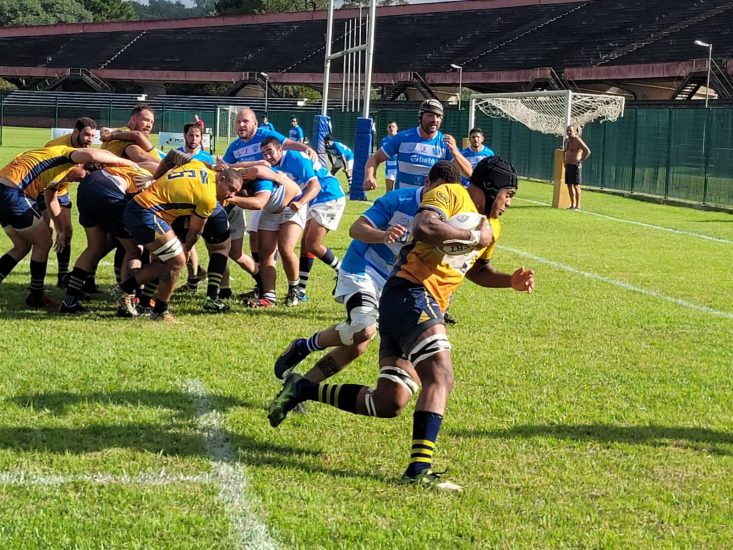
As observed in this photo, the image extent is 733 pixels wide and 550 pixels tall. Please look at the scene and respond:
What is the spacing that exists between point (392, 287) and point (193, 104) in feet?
211

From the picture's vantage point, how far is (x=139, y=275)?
29.9 feet

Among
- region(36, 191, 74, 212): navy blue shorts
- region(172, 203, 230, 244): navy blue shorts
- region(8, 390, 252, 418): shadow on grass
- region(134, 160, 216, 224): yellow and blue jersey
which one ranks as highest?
region(134, 160, 216, 224): yellow and blue jersey

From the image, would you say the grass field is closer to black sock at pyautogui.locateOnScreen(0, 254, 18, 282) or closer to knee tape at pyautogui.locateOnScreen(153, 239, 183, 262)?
black sock at pyautogui.locateOnScreen(0, 254, 18, 282)

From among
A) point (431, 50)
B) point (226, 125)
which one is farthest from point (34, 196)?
point (431, 50)

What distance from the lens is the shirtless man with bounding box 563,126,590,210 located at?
23.0 meters

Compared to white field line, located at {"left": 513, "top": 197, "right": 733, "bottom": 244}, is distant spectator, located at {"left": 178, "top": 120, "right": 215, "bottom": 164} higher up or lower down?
higher up

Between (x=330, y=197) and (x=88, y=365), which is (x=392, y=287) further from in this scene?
(x=330, y=197)

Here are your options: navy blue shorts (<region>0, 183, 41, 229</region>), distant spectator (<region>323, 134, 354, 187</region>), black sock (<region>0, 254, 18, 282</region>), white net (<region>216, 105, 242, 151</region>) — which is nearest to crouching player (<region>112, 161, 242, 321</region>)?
navy blue shorts (<region>0, 183, 41, 229</region>)

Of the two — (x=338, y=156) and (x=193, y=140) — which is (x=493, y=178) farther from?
(x=338, y=156)

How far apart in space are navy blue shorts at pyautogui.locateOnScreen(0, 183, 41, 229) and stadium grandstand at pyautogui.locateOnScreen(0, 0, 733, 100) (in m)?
42.9

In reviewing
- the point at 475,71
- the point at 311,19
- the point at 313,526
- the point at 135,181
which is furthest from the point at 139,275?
the point at 311,19

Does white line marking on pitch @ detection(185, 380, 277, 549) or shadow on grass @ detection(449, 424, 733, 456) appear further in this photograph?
shadow on grass @ detection(449, 424, 733, 456)

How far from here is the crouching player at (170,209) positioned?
879 centimetres

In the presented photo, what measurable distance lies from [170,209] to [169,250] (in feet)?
1.21
